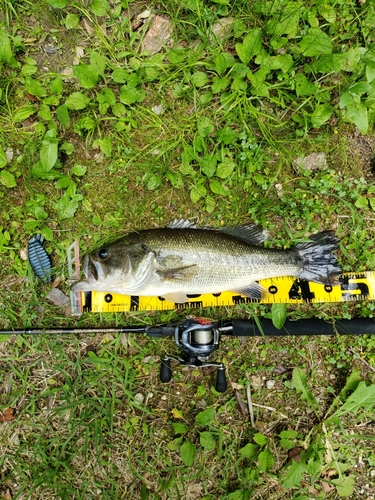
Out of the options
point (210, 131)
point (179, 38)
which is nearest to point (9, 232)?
point (210, 131)

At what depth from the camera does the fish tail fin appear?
334 cm

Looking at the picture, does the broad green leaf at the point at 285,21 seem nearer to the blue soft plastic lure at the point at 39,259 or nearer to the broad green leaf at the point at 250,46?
the broad green leaf at the point at 250,46

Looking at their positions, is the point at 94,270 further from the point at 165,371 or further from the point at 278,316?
the point at 278,316

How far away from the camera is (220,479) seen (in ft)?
11.5

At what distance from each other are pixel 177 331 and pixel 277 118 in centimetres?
223

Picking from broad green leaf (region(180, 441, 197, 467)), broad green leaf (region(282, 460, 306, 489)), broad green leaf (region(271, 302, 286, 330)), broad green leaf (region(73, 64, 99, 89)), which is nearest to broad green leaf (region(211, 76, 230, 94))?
broad green leaf (region(73, 64, 99, 89))

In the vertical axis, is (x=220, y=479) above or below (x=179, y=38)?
below

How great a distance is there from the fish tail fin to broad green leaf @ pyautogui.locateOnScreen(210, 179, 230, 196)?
2.71 ft

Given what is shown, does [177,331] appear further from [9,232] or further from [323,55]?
[323,55]

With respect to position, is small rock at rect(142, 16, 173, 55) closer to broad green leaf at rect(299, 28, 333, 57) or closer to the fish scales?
broad green leaf at rect(299, 28, 333, 57)

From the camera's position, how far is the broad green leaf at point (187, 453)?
3387mm

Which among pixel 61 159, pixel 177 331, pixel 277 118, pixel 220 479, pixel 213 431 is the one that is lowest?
pixel 220 479

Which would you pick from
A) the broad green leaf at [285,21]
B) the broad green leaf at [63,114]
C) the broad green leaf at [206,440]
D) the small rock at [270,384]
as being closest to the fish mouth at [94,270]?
the broad green leaf at [63,114]

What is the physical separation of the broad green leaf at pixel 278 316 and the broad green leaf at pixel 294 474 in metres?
1.26
